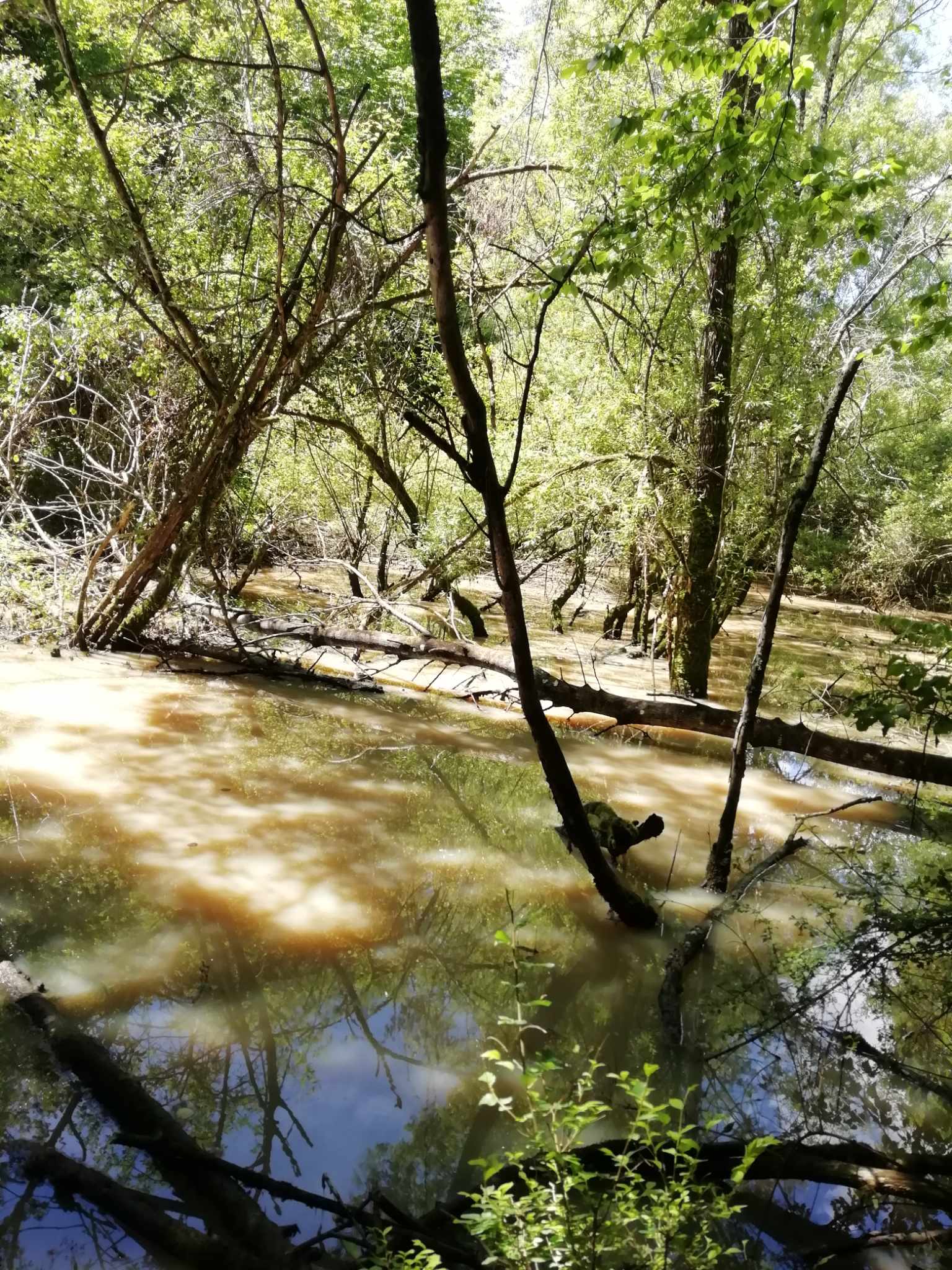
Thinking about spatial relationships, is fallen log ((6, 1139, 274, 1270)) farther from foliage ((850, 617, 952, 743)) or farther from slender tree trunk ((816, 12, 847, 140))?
slender tree trunk ((816, 12, 847, 140))

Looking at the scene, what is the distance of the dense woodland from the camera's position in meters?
2.83

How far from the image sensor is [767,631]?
17.2ft

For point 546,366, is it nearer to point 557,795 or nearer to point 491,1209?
point 557,795

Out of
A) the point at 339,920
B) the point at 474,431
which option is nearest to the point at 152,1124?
the point at 339,920

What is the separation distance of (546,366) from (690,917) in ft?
28.5

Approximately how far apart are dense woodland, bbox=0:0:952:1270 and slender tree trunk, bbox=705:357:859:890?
4 cm

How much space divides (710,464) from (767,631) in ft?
16.1

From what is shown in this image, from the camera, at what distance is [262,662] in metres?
9.81

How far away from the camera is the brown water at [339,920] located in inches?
129

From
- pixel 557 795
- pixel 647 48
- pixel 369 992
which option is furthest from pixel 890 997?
pixel 647 48

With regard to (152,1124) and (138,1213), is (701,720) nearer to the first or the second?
(152,1124)

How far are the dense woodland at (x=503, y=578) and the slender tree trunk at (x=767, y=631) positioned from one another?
38 mm

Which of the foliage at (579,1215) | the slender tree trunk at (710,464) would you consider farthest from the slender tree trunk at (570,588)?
the foliage at (579,1215)

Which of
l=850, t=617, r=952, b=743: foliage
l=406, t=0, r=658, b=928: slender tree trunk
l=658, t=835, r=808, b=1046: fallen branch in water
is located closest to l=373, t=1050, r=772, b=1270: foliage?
l=658, t=835, r=808, b=1046: fallen branch in water
